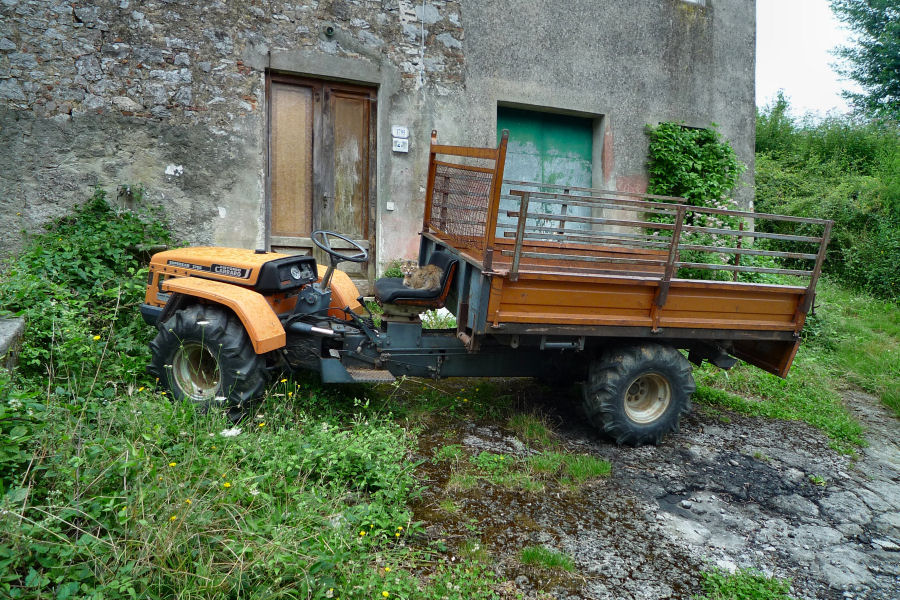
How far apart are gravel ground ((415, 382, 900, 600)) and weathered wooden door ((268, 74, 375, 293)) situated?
3733 millimetres

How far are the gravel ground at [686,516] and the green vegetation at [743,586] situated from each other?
80 millimetres

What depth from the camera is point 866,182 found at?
11727mm

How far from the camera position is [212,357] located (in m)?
4.04

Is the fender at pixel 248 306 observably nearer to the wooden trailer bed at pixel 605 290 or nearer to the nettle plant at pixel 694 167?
the wooden trailer bed at pixel 605 290

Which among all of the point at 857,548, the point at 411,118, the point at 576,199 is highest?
the point at 411,118

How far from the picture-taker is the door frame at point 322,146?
7.07 m

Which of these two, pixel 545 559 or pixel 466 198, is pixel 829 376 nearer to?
pixel 466 198

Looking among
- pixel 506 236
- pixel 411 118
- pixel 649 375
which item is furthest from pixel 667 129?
pixel 649 375

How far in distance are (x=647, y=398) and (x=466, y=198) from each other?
2.07 m

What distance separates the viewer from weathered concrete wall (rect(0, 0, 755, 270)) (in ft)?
20.3

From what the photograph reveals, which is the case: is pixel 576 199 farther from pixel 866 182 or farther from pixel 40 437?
pixel 866 182

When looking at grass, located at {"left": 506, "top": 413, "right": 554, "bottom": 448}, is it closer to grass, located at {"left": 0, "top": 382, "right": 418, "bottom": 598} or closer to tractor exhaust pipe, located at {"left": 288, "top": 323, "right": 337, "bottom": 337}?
grass, located at {"left": 0, "top": 382, "right": 418, "bottom": 598}

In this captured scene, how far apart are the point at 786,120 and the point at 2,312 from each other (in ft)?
59.3

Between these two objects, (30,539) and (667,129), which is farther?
(667,129)
